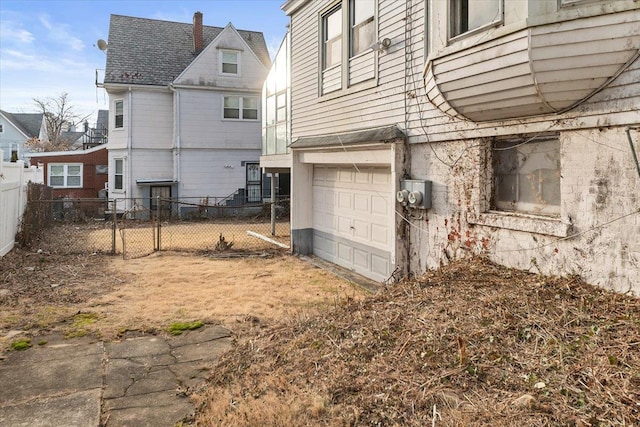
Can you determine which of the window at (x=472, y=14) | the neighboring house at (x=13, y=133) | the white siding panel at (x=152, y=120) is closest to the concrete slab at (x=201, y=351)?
the window at (x=472, y=14)

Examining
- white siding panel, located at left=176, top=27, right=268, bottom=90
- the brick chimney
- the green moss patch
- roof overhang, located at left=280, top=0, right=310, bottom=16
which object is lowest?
the green moss patch

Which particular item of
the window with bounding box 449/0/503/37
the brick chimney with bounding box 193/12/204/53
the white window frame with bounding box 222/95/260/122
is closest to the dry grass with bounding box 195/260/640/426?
the window with bounding box 449/0/503/37

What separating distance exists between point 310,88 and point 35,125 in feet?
169

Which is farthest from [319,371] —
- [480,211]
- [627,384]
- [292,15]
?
[292,15]

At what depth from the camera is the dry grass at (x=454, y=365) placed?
3.07 metres

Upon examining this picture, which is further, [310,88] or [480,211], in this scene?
[310,88]

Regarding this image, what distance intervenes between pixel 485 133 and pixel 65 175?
2449 cm

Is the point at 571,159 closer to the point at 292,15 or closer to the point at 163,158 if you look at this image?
the point at 292,15

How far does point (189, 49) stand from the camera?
78.0ft

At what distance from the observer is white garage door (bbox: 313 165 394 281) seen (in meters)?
8.84

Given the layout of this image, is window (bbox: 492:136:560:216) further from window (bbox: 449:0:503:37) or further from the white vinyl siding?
the white vinyl siding

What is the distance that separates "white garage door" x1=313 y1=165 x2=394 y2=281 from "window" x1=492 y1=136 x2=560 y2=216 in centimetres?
212

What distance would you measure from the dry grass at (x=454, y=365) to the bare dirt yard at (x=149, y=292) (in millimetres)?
1525

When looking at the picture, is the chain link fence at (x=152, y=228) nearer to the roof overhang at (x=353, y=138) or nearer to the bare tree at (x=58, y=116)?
the roof overhang at (x=353, y=138)
